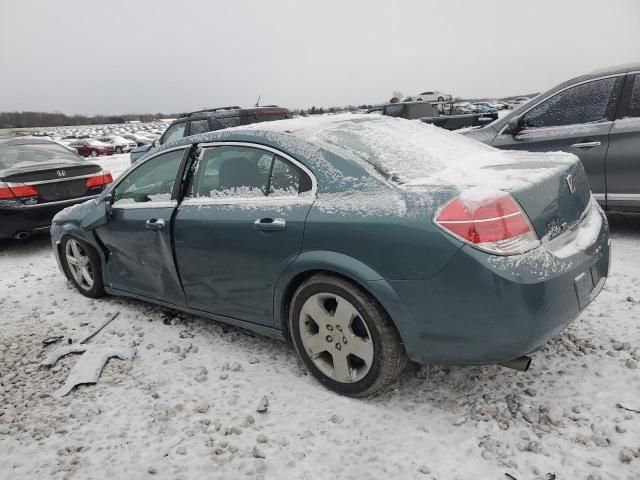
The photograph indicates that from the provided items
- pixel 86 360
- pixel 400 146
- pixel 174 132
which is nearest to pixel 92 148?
pixel 174 132

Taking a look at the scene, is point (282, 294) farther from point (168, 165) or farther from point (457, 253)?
point (168, 165)

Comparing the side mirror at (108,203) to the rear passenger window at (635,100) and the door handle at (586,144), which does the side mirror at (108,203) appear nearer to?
the door handle at (586,144)

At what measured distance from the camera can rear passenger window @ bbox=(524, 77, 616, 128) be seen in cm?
472

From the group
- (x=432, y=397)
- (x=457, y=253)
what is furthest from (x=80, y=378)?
(x=457, y=253)

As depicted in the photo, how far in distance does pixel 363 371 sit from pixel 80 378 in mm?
1842

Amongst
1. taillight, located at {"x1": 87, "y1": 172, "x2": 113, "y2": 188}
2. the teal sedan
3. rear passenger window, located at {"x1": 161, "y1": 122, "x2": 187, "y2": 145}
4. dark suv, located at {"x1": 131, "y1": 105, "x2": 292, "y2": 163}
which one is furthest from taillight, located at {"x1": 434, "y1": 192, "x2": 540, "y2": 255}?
rear passenger window, located at {"x1": 161, "y1": 122, "x2": 187, "y2": 145}

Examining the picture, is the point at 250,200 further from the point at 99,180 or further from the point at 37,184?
the point at 99,180

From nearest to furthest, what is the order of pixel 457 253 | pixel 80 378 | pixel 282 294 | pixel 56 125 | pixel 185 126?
pixel 457 253 → pixel 282 294 → pixel 80 378 → pixel 185 126 → pixel 56 125

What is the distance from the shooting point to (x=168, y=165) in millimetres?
3525

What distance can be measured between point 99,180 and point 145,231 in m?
3.89

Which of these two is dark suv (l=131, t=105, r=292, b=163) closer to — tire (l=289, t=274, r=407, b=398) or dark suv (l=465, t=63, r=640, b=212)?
dark suv (l=465, t=63, r=640, b=212)

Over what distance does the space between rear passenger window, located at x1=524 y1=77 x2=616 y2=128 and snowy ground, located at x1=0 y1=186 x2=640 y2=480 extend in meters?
2.12

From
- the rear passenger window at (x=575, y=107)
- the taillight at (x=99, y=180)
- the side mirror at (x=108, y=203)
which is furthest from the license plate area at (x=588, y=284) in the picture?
the taillight at (x=99, y=180)

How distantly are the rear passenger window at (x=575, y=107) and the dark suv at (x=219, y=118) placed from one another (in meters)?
4.98
